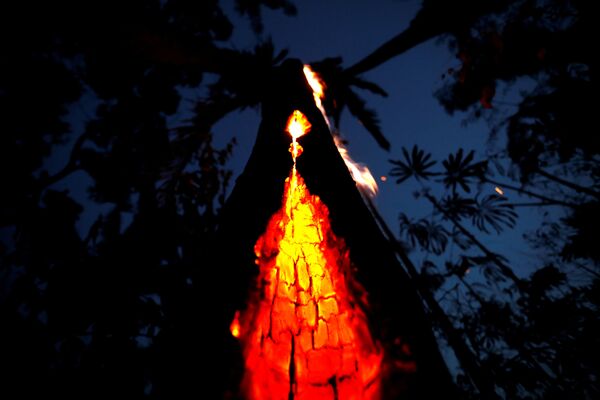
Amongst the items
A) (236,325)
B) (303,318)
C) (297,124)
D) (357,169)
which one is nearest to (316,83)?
(357,169)

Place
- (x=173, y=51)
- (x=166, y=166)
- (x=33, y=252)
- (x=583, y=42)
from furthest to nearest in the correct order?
1. (x=583, y=42)
2. (x=33, y=252)
3. (x=166, y=166)
4. (x=173, y=51)

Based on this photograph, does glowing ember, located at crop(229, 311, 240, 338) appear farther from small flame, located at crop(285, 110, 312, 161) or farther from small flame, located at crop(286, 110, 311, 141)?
small flame, located at crop(286, 110, 311, 141)

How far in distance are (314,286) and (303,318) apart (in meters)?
0.19

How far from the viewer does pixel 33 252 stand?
575 centimetres

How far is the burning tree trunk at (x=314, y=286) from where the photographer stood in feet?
3.69

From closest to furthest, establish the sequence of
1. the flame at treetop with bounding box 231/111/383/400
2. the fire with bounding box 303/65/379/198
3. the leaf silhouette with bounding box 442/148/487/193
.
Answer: the flame at treetop with bounding box 231/111/383/400
the fire with bounding box 303/65/379/198
the leaf silhouette with bounding box 442/148/487/193

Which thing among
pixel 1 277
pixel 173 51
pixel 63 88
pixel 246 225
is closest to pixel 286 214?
pixel 246 225

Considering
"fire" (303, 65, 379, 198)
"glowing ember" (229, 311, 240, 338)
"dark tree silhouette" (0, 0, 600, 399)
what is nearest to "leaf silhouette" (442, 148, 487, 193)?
"dark tree silhouette" (0, 0, 600, 399)

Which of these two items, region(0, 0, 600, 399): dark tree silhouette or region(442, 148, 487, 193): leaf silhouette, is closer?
region(0, 0, 600, 399): dark tree silhouette

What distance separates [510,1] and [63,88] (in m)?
8.09

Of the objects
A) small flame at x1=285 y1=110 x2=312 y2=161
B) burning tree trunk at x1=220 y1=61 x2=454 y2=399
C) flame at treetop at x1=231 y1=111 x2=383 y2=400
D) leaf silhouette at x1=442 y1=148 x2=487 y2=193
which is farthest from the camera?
leaf silhouette at x1=442 y1=148 x2=487 y2=193

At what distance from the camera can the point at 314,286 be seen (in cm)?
172

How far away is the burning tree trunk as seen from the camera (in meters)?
1.12

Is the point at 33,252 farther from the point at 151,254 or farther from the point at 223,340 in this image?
the point at 223,340
